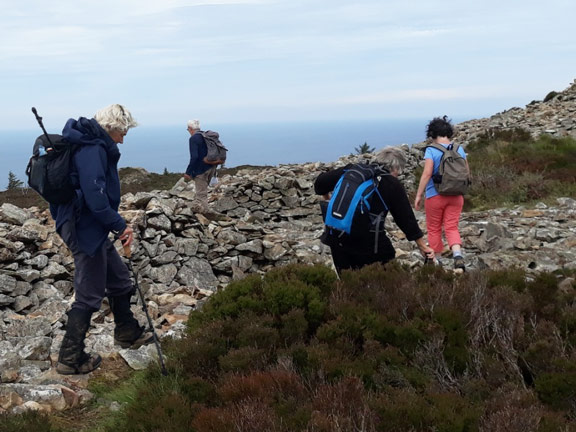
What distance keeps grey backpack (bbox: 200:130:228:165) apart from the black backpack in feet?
24.8

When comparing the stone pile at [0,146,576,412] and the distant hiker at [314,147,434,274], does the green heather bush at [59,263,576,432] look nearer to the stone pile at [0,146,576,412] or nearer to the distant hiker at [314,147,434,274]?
the distant hiker at [314,147,434,274]

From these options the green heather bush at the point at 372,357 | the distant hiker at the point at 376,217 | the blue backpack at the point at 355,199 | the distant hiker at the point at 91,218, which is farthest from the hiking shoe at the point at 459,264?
the distant hiker at the point at 91,218

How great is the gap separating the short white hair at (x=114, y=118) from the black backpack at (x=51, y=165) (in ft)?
1.28

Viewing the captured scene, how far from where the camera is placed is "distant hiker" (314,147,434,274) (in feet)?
18.8

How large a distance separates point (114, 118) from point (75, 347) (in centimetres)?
229

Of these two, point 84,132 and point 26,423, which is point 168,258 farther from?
point 26,423

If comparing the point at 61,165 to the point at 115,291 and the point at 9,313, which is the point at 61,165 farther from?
the point at 9,313

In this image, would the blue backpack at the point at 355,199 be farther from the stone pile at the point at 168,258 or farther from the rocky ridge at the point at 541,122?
the rocky ridge at the point at 541,122

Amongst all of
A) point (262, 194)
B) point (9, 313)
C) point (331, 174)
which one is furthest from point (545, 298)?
point (262, 194)

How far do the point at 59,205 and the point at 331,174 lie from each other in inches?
108

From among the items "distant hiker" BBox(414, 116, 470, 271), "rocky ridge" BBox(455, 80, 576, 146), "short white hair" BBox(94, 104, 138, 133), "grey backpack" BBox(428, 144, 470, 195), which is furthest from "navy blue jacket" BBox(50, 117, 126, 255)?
"rocky ridge" BBox(455, 80, 576, 146)

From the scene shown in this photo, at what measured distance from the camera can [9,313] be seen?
877 cm

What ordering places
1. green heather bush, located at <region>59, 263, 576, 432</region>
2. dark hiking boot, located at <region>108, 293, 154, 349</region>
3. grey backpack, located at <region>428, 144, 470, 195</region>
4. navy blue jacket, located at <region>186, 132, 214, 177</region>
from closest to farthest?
green heather bush, located at <region>59, 263, 576, 432</region>, dark hiking boot, located at <region>108, 293, 154, 349</region>, grey backpack, located at <region>428, 144, 470, 195</region>, navy blue jacket, located at <region>186, 132, 214, 177</region>

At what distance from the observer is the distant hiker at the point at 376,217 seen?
226 inches
